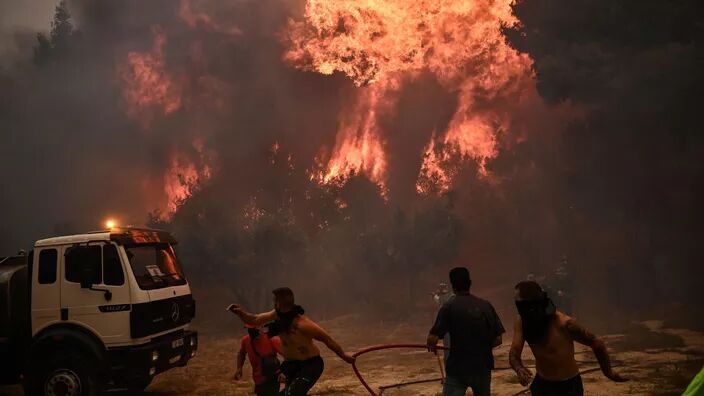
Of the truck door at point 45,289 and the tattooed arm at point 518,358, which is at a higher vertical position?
the truck door at point 45,289

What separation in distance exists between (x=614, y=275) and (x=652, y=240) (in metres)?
3.00

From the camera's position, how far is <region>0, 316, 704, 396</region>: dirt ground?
1067 cm

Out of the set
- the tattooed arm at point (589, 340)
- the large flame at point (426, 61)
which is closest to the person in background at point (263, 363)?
the tattooed arm at point (589, 340)

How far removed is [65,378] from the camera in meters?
9.32

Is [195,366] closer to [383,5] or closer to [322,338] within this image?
[322,338]

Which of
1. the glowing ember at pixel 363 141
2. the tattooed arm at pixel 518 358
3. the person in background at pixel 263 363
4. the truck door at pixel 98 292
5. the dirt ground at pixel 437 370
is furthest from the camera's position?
the glowing ember at pixel 363 141

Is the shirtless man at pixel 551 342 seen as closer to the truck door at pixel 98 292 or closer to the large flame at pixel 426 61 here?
the truck door at pixel 98 292

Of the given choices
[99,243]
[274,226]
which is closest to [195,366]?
[99,243]

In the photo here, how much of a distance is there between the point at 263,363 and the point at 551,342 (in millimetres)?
3915

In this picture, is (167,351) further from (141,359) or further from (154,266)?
(154,266)

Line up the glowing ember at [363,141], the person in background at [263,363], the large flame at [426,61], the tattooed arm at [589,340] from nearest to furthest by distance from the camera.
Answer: the tattooed arm at [589,340] < the person in background at [263,363] < the large flame at [426,61] < the glowing ember at [363,141]

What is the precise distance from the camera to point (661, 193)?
104 ft

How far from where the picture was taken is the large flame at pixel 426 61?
41.6 m

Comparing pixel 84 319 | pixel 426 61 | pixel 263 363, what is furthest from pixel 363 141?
pixel 263 363
